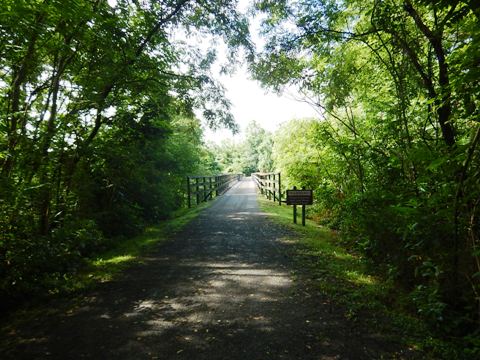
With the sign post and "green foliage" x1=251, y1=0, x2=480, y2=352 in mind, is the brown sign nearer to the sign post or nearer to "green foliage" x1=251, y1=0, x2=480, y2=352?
the sign post

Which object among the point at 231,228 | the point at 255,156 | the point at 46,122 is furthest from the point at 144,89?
the point at 255,156

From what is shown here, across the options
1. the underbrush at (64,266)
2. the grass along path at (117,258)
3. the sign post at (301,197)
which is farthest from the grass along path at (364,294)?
the underbrush at (64,266)

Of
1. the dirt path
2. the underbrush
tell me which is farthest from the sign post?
the underbrush

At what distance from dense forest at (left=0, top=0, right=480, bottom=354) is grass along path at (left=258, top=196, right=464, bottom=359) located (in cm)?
17

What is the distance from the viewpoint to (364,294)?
3.99 meters

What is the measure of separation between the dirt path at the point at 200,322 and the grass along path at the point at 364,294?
229 millimetres

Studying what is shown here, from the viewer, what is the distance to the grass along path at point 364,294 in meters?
2.92

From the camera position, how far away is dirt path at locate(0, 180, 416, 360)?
9.48ft

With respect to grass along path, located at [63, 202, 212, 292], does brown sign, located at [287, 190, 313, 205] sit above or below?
above

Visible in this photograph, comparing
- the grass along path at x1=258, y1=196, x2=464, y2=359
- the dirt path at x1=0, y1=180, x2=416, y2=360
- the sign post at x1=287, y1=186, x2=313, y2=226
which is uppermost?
the sign post at x1=287, y1=186, x2=313, y2=226

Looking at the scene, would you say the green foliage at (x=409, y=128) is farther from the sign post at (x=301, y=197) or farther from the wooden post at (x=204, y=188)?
the wooden post at (x=204, y=188)

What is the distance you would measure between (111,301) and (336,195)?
7.05m

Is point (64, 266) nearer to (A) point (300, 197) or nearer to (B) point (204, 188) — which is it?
(A) point (300, 197)

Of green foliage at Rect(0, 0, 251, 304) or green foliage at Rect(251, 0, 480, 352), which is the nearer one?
green foliage at Rect(251, 0, 480, 352)
